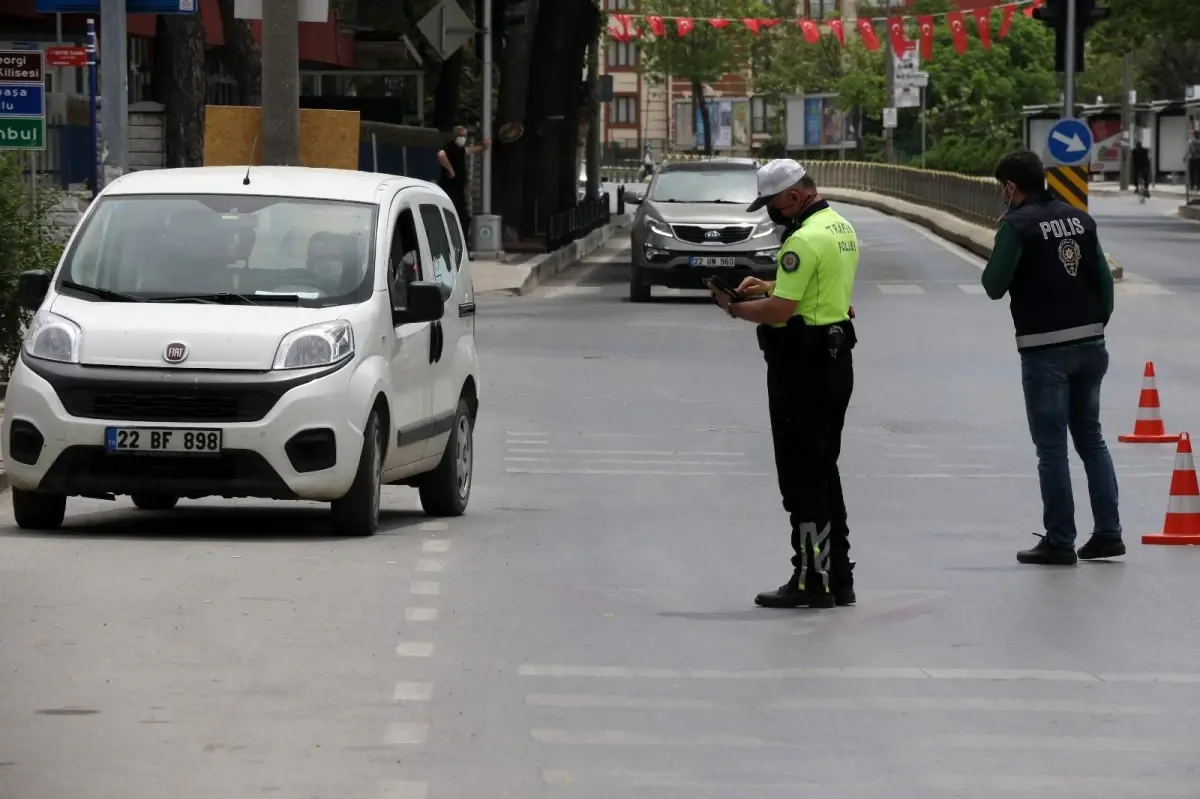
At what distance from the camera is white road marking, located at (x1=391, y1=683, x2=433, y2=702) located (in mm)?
7801

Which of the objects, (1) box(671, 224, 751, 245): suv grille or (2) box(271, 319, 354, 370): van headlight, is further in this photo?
(1) box(671, 224, 751, 245): suv grille

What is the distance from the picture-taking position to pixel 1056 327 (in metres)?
11.3

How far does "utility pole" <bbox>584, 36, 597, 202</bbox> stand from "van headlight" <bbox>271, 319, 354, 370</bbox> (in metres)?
42.4

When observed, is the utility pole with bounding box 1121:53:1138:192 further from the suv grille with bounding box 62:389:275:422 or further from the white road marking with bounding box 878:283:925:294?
the suv grille with bounding box 62:389:275:422

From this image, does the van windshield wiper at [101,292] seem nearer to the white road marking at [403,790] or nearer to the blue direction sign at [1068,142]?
the white road marking at [403,790]

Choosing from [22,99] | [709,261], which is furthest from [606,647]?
[709,261]

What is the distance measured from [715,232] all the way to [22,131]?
522 inches

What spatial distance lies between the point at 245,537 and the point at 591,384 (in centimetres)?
967

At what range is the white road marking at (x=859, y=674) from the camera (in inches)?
329

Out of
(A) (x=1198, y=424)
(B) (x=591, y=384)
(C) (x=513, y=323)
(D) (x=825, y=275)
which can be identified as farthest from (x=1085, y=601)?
(C) (x=513, y=323)

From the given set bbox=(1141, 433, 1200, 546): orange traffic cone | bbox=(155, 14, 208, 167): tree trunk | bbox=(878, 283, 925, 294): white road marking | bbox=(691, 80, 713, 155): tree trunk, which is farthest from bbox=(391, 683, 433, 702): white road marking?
bbox=(691, 80, 713, 155): tree trunk

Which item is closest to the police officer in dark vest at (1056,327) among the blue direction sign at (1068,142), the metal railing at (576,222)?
the blue direction sign at (1068,142)

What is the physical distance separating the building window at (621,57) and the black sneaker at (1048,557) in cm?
13961

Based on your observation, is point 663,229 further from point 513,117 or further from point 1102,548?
point 1102,548
